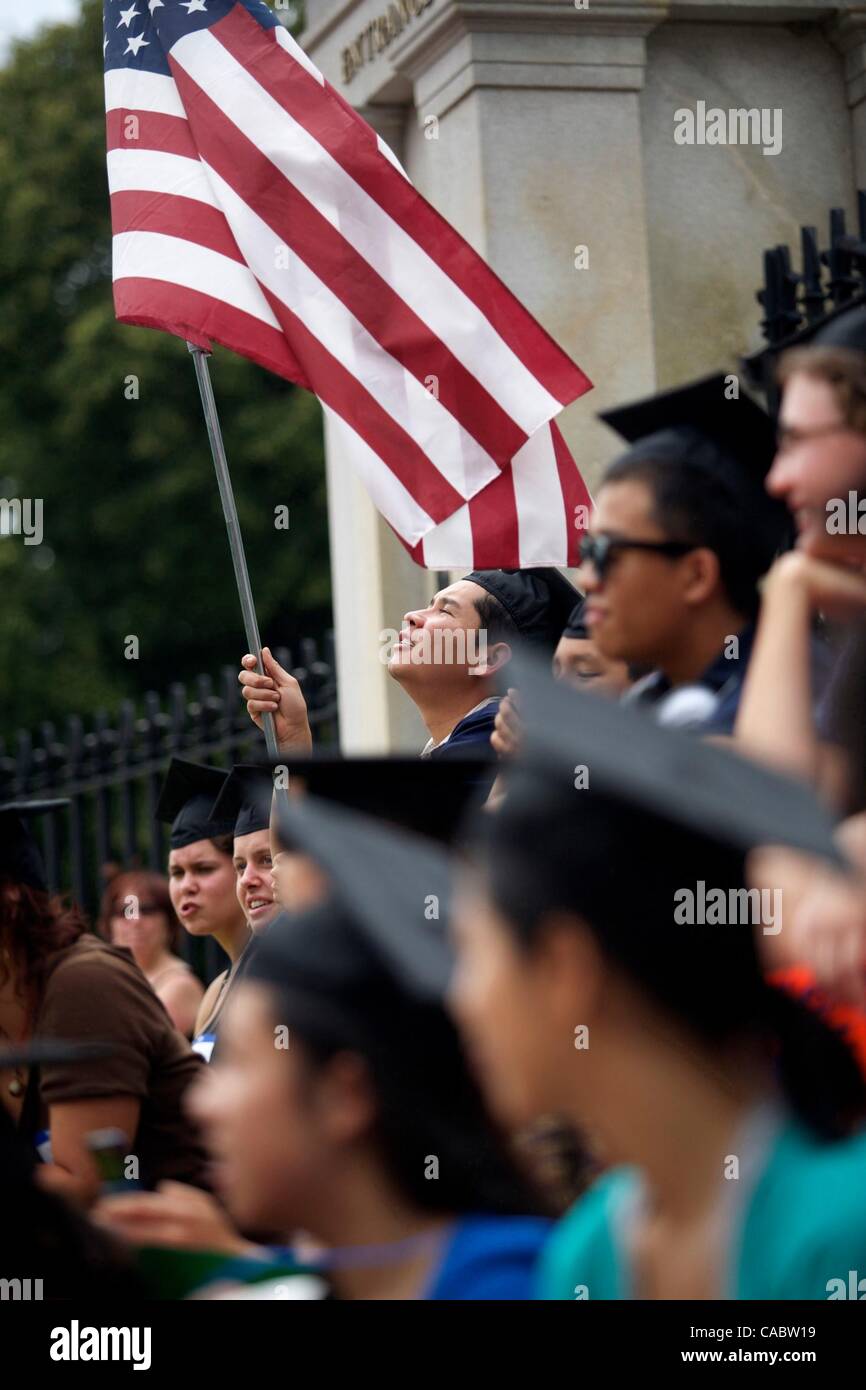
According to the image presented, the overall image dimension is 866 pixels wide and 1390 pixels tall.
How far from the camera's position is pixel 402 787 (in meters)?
3.46

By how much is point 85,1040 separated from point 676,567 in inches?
69.8

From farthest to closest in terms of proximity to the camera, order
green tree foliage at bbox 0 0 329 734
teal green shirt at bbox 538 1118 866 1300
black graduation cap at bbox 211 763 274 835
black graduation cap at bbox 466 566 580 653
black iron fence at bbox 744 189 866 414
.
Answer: green tree foliage at bbox 0 0 329 734 < black iron fence at bbox 744 189 866 414 < black graduation cap at bbox 466 566 580 653 < black graduation cap at bbox 211 763 274 835 < teal green shirt at bbox 538 1118 866 1300

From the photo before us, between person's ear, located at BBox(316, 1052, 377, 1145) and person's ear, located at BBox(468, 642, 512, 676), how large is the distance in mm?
3364

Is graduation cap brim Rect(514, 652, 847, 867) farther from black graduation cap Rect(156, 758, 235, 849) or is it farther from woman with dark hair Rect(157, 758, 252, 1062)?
black graduation cap Rect(156, 758, 235, 849)

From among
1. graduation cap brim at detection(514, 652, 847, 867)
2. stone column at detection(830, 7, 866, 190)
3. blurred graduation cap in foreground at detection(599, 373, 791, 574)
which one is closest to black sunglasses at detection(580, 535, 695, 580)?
blurred graduation cap in foreground at detection(599, 373, 791, 574)

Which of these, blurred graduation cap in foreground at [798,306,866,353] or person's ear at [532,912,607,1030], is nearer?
person's ear at [532,912,607,1030]

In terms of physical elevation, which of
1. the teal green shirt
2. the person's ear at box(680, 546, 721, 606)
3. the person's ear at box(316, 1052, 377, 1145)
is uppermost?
the person's ear at box(680, 546, 721, 606)

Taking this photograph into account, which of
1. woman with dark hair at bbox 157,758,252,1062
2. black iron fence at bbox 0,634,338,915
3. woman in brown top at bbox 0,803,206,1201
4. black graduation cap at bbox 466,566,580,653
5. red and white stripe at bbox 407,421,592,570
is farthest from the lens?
black iron fence at bbox 0,634,338,915

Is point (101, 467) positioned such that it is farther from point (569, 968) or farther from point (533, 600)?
point (569, 968)

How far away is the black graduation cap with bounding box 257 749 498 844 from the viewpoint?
11.3 feet

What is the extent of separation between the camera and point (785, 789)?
2.31m

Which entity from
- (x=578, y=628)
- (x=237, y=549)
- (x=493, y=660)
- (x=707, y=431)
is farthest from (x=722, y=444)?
(x=237, y=549)

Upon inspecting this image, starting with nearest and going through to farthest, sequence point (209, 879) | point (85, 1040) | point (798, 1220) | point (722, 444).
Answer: point (798, 1220)
point (722, 444)
point (85, 1040)
point (209, 879)
